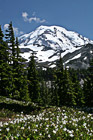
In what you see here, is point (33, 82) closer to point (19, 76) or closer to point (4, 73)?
point (19, 76)

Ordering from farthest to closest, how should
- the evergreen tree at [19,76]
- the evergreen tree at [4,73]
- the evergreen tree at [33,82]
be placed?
the evergreen tree at [33,82] → the evergreen tree at [19,76] → the evergreen tree at [4,73]

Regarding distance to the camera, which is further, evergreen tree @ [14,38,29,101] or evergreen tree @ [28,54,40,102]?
evergreen tree @ [28,54,40,102]

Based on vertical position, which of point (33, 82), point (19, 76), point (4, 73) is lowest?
point (33, 82)

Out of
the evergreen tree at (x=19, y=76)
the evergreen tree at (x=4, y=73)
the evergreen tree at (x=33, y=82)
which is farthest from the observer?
the evergreen tree at (x=33, y=82)

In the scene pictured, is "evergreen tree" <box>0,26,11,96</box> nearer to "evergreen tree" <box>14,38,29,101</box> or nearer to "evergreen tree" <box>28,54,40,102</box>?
"evergreen tree" <box>14,38,29,101</box>

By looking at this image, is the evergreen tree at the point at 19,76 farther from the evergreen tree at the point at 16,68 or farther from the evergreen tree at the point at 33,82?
the evergreen tree at the point at 33,82

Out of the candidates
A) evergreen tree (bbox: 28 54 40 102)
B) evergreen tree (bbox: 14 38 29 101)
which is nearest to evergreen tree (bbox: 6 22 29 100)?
evergreen tree (bbox: 14 38 29 101)

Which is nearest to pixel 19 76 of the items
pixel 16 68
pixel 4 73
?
pixel 16 68

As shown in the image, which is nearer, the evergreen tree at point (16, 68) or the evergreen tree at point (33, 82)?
the evergreen tree at point (16, 68)

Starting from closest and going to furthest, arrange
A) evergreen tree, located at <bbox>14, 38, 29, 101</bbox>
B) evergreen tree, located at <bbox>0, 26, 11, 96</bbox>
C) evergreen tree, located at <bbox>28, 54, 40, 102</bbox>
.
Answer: evergreen tree, located at <bbox>0, 26, 11, 96</bbox>
evergreen tree, located at <bbox>14, 38, 29, 101</bbox>
evergreen tree, located at <bbox>28, 54, 40, 102</bbox>

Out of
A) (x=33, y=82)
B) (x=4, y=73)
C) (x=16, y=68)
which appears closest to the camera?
(x=4, y=73)

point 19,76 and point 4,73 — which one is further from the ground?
point 4,73

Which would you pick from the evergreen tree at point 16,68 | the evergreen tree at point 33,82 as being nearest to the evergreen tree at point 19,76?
the evergreen tree at point 16,68

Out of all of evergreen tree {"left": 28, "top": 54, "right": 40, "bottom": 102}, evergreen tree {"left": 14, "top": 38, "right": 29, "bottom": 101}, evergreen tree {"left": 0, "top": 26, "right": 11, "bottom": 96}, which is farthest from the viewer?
evergreen tree {"left": 28, "top": 54, "right": 40, "bottom": 102}
